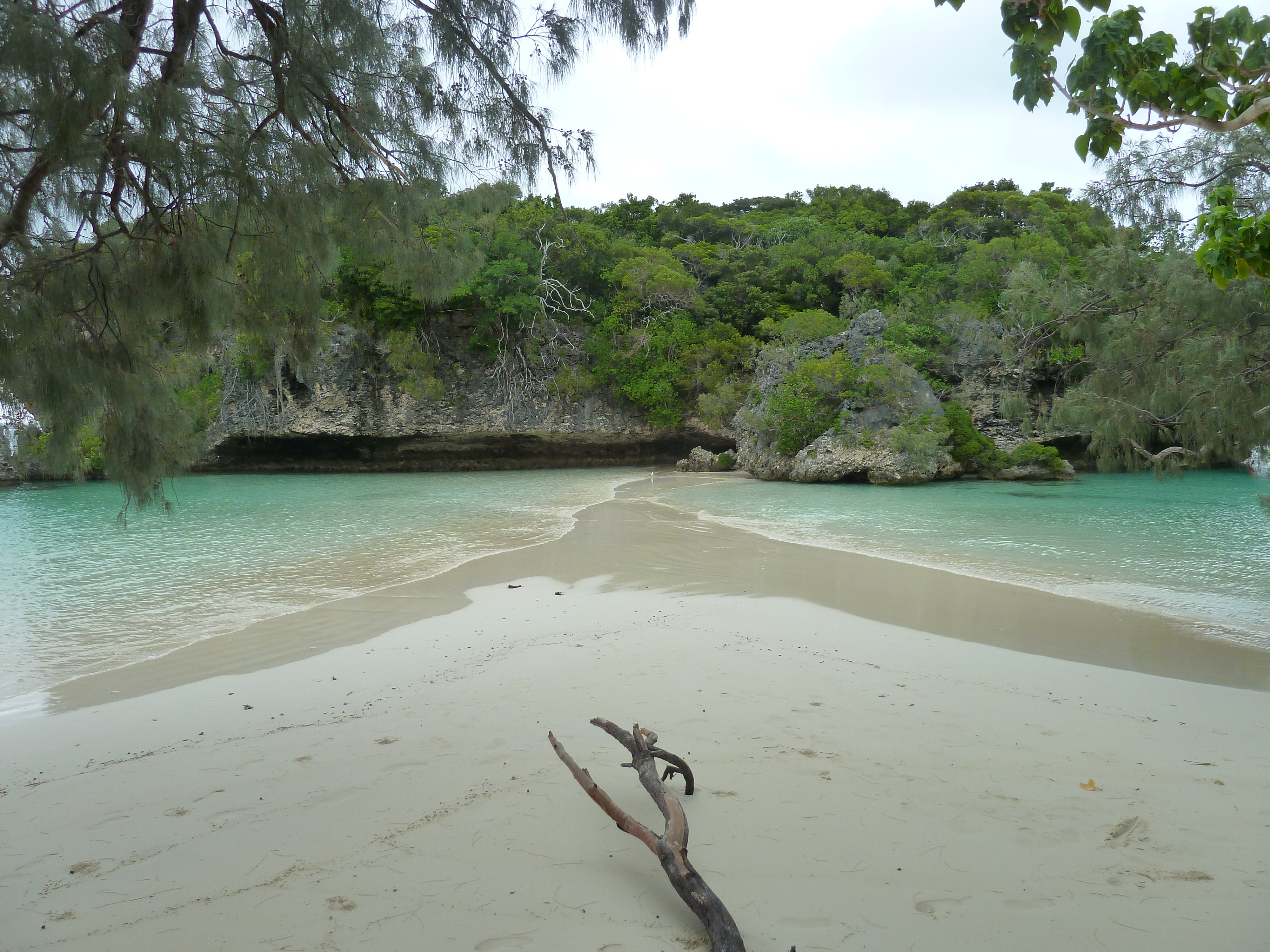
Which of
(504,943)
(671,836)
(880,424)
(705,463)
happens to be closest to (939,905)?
(671,836)

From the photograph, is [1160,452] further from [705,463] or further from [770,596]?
[705,463]

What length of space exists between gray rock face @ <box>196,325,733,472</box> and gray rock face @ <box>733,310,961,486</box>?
18.6ft

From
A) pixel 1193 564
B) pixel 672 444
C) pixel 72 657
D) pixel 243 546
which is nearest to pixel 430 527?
pixel 243 546

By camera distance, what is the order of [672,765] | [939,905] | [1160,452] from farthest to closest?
1. [1160,452]
2. [672,765]
3. [939,905]

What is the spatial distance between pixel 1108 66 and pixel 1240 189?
600 centimetres

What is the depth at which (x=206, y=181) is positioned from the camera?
3039 millimetres

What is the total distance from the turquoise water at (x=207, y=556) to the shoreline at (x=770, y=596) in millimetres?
421

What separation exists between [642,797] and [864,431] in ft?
56.7

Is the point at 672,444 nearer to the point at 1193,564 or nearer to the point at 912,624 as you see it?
the point at 1193,564

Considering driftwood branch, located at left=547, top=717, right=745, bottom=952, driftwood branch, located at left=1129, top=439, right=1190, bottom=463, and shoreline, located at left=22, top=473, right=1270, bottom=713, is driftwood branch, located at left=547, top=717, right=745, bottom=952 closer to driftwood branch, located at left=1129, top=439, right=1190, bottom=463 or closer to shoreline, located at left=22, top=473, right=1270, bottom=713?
shoreline, located at left=22, top=473, right=1270, bottom=713

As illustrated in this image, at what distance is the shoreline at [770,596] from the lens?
4.23 m

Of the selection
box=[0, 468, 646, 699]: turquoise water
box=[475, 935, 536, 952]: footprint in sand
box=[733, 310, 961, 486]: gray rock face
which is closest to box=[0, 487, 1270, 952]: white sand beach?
box=[475, 935, 536, 952]: footprint in sand

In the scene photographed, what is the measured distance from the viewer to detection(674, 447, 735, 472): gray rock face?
23.7 m

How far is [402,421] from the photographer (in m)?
25.1
